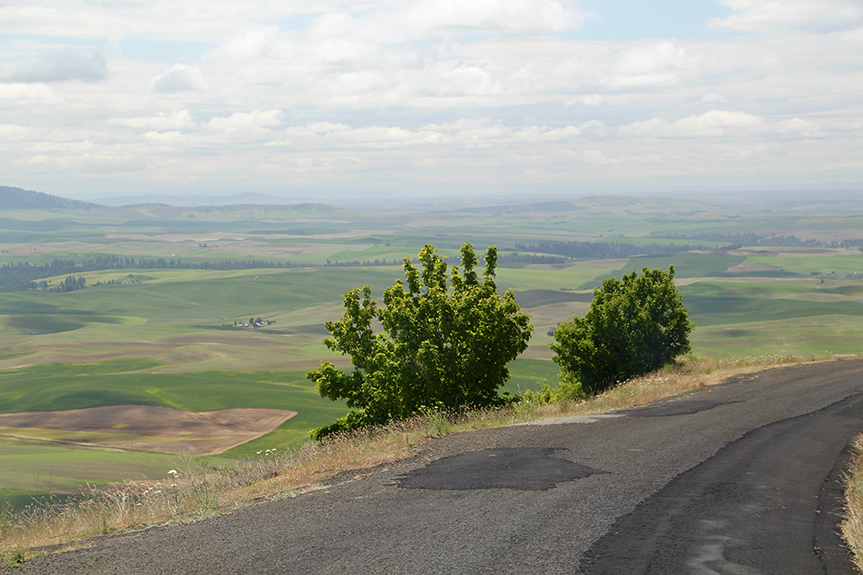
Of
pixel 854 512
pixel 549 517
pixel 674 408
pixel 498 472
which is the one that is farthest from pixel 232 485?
pixel 674 408

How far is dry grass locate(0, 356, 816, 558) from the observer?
1096 centimetres

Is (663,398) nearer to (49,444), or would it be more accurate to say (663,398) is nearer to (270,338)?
(49,444)

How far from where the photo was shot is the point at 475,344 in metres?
25.0

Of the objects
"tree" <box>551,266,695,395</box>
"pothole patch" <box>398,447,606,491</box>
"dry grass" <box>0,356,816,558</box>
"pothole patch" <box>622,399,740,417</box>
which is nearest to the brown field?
"tree" <box>551,266,695,395</box>

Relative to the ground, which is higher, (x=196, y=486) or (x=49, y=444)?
(x=196, y=486)

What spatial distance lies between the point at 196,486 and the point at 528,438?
726 centimetres

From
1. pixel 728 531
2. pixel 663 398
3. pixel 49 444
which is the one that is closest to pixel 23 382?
pixel 49 444

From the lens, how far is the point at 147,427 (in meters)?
87.6

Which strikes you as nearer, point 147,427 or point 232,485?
point 232,485

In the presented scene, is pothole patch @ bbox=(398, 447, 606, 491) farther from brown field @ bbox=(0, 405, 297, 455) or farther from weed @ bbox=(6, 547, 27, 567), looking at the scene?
brown field @ bbox=(0, 405, 297, 455)

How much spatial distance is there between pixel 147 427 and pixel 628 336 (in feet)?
238

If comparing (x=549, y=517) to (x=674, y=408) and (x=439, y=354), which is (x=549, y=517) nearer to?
(x=674, y=408)

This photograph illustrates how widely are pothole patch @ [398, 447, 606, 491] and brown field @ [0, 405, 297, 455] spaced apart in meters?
66.6

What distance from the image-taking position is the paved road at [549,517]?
27.6 ft
